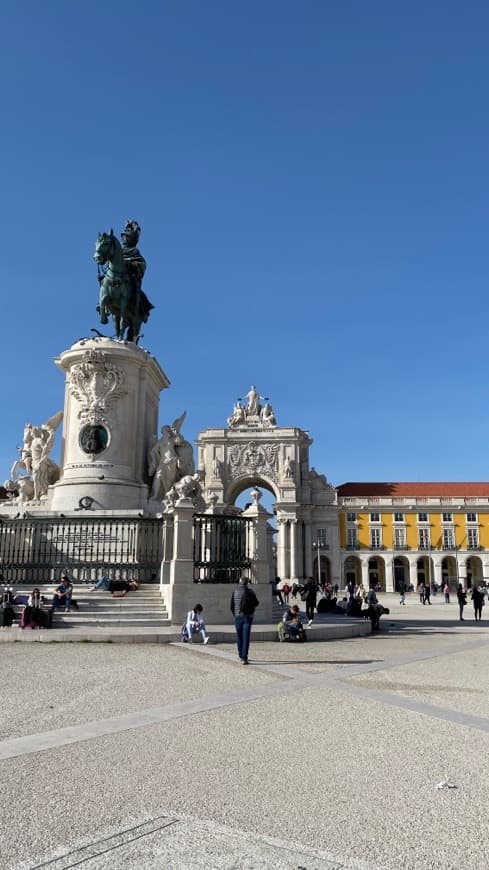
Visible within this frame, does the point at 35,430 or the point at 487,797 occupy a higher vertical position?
the point at 35,430

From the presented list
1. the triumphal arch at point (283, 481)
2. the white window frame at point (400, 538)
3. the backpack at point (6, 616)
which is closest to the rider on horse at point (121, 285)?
the backpack at point (6, 616)

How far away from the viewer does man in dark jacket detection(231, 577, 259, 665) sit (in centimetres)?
892

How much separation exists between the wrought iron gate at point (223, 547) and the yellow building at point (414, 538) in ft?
223

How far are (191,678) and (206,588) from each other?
520cm

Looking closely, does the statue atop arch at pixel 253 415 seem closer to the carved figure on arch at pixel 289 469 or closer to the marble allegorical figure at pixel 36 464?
the carved figure on arch at pixel 289 469

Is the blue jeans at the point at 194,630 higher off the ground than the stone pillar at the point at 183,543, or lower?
lower

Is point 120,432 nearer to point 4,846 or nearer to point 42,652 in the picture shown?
point 42,652

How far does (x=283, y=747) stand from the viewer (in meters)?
4.74

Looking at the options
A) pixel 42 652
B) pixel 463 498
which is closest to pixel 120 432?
pixel 42 652

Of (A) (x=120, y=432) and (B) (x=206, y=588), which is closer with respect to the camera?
(B) (x=206, y=588)

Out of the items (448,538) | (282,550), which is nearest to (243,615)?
(282,550)

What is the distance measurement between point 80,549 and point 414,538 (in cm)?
7128

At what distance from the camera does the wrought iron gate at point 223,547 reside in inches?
546

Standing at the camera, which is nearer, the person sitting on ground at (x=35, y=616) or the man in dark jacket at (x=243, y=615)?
the man in dark jacket at (x=243, y=615)
